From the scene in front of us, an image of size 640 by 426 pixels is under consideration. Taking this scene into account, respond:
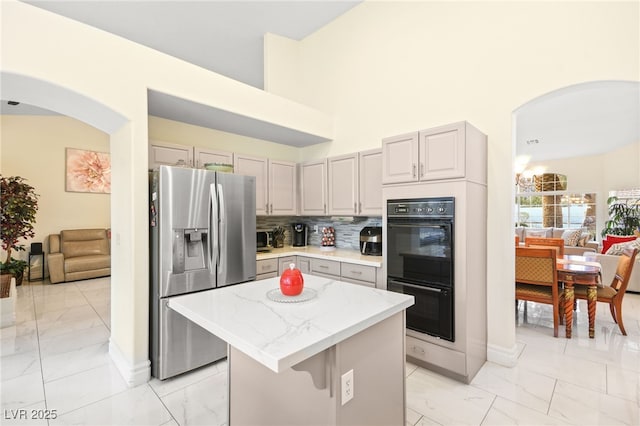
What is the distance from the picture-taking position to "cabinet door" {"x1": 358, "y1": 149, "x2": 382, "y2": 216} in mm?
3395

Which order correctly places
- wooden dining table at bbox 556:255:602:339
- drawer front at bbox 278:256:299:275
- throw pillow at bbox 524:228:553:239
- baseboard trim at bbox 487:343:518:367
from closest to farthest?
baseboard trim at bbox 487:343:518:367, wooden dining table at bbox 556:255:602:339, drawer front at bbox 278:256:299:275, throw pillow at bbox 524:228:553:239

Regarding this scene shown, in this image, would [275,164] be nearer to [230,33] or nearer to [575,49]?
[230,33]

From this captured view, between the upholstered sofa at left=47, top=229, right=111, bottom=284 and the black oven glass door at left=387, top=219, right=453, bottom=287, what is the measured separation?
600cm

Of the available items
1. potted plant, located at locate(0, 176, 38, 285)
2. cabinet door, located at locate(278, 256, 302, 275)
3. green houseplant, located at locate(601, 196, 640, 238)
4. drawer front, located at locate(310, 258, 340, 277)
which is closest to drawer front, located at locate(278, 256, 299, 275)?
cabinet door, located at locate(278, 256, 302, 275)

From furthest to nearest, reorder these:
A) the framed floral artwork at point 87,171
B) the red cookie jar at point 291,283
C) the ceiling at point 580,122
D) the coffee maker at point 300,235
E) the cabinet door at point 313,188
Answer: the framed floral artwork at point 87,171 < the coffee maker at point 300,235 < the ceiling at point 580,122 < the cabinet door at point 313,188 < the red cookie jar at point 291,283

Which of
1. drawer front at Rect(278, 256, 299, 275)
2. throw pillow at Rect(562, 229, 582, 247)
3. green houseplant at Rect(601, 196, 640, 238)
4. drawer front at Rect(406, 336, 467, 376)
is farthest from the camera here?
throw pillow at Rect(562, 229, 582, 247)

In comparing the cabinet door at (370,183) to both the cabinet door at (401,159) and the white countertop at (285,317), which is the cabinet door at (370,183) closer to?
the cabinet door at (401,159)

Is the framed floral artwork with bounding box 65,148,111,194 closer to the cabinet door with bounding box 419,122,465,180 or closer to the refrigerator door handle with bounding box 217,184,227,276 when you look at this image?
the refrigerator door handle with bounding box 217,184,227,276

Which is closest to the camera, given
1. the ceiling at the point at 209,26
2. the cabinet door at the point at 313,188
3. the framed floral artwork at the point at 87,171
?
the ceiling at the point at 209,26

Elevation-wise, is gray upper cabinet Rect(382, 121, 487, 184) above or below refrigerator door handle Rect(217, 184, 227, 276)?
above

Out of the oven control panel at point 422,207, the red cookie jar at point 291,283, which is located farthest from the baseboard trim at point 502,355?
the red cookie jar at point 291,283

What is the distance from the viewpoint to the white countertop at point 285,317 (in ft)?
3.42

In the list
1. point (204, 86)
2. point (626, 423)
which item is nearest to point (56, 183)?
point (204, 86)

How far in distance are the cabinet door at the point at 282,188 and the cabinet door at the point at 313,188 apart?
125 millimetres
